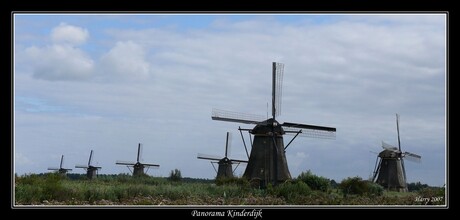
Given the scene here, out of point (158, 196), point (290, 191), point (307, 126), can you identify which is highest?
point (307, 126)

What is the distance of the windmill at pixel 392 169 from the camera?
47312mm

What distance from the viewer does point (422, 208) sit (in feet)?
50.1

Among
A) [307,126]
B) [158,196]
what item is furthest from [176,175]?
[158,196]

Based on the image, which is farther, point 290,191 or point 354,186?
point 354,186

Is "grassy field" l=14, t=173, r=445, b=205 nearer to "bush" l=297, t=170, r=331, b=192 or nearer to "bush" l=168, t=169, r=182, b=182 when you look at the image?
"bush" l=297, t=170, r=331, b=192

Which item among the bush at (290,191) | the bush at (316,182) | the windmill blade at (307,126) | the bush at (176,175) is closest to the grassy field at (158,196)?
the bush at (290,191)

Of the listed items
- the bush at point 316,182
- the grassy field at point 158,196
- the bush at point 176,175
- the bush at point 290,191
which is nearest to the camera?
the grassy field at point 158,196

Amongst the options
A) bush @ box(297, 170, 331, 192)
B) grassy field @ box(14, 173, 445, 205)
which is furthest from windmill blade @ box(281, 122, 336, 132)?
grassy field @ box(14, 173, 445, 205)

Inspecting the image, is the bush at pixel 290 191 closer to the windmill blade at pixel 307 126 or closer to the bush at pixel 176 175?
the windmill blade at pixel 307 126

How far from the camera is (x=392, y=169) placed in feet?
158

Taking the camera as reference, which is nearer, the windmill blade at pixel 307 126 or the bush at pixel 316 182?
the bush at pixel 316 182

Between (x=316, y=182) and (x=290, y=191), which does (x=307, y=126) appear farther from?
(x=290, y=191)

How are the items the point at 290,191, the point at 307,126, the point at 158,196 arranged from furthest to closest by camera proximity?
the point at 307,126 < the point at 290,191 < the point at 158,196
